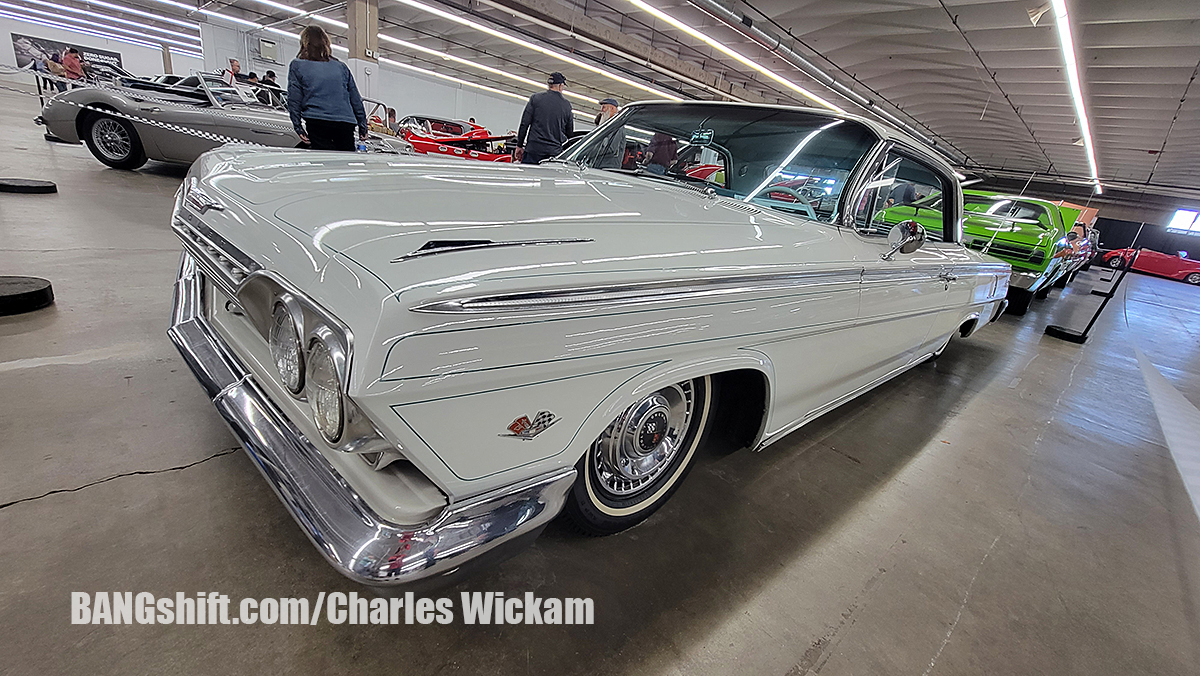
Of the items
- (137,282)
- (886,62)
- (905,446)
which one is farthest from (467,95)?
(905,446)

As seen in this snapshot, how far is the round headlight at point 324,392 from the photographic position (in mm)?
957

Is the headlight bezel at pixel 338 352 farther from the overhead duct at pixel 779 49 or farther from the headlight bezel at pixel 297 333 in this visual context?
the overhead duct at pixel 779 49

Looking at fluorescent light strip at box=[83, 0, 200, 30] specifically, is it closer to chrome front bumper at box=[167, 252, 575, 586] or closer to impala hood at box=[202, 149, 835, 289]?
impala hood at box=[202, 149, 835, 289]

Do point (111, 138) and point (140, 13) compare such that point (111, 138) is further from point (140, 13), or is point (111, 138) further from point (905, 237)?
point (140, 13)

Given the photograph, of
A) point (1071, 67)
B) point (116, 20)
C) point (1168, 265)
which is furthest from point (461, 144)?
point (116, 20)

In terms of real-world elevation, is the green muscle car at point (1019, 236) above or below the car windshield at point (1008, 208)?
below

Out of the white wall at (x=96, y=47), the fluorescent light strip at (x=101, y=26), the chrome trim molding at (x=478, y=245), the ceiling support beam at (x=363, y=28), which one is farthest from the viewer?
the white wall at (x=96, y=47)

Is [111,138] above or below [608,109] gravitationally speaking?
below

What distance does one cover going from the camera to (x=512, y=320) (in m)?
0.97

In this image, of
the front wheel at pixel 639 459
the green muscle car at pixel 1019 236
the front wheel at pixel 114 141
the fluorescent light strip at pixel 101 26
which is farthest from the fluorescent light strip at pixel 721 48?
the fluorescent light strip at pixel 101 26

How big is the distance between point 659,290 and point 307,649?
3.85 feet

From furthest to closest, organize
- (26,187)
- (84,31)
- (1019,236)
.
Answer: (84,31)
(1019,236)
(26,187)

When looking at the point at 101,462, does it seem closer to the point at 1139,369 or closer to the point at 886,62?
the point at 1139,369

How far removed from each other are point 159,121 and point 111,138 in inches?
42.8
